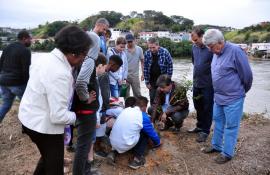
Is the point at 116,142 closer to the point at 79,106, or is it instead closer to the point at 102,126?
the point at 102,126

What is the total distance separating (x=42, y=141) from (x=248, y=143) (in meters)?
3.41

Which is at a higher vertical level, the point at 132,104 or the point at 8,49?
the point at 8,49

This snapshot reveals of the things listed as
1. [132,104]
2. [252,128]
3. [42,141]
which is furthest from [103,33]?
[252,128]

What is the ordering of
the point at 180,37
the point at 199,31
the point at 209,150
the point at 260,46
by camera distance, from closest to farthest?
the point at 209,150
the point at 199,31
the point at 260,46
the point at 180,37

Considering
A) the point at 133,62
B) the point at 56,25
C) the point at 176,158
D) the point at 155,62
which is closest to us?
the point at 176,158

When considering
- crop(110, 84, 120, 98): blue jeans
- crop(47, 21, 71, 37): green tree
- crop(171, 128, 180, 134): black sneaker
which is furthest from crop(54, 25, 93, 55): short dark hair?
crop(171, 128, 180, 134): black sneaker

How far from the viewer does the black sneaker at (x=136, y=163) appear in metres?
3.90

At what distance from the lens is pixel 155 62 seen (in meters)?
5.43

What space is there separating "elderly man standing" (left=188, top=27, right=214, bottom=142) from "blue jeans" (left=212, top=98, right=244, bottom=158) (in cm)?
49

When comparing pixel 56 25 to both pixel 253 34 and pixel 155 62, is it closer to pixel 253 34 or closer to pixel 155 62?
pixel 155 62

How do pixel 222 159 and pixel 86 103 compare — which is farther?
pixel 222 159

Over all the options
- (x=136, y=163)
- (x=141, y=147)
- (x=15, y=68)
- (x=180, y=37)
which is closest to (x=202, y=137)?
(x=141, y=147)

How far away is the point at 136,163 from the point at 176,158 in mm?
605

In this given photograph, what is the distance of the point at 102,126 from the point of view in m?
4.12
